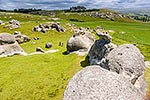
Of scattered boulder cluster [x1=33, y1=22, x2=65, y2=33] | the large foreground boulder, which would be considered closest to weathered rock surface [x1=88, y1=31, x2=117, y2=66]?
the large foreground boulder

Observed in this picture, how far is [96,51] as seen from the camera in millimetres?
53969

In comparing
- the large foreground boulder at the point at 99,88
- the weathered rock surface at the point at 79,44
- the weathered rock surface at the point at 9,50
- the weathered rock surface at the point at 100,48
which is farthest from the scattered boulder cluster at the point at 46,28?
the large foreground boulder at the point at 99,88

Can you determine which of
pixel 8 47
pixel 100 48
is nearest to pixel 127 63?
pixel 100 48

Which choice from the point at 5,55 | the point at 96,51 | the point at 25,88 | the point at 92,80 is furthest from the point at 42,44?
the point at 92,80

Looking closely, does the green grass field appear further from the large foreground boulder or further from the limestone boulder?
the large foreground boulder

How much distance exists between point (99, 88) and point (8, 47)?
157ft

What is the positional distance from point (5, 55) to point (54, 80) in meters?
24.4

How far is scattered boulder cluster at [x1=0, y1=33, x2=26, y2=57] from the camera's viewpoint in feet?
224

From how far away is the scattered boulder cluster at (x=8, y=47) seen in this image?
68.2 metres

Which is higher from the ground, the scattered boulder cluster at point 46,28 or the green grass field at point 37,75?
the green grass field at point 37,75

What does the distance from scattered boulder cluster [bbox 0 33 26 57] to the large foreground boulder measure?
43475 mm

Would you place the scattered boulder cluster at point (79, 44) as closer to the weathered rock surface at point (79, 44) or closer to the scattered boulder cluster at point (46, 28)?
the weathered rock surface at point (79, 44)

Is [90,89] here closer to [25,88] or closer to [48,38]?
[25,88]

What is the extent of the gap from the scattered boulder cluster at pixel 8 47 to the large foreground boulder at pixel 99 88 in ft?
143
